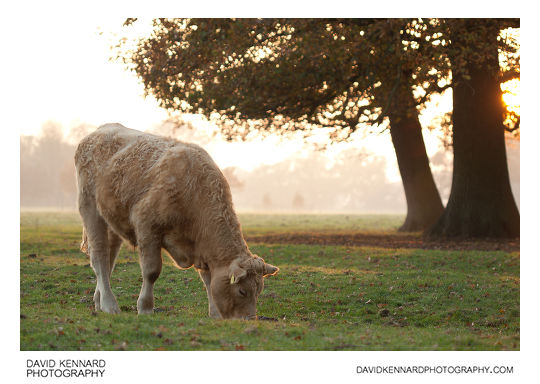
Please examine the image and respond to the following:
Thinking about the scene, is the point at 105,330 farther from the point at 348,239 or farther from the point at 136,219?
the point at 348,239

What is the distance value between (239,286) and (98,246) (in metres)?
3.01

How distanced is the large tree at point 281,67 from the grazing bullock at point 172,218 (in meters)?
9.86

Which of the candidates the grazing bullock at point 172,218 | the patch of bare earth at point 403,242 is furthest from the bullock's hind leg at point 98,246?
the patch of bare earth at point 403,242

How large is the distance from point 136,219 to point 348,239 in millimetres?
17519

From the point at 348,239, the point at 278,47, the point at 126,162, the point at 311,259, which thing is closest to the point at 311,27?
the point at 278,47

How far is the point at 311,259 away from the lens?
62.5 ft

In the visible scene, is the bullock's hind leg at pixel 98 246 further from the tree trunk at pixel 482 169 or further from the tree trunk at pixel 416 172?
the tree trunk at pixel 416 172

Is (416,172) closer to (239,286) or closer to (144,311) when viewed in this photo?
(144,311)

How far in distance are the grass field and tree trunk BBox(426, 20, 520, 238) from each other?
4328 mm

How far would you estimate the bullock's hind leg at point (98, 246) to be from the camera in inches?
426

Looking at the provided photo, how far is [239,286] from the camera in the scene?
9320mm

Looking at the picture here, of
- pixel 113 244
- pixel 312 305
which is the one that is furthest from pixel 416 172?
pixel 113 244

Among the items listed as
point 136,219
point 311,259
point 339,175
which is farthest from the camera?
point 339,175

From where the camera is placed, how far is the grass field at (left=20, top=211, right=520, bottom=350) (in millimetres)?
8375
